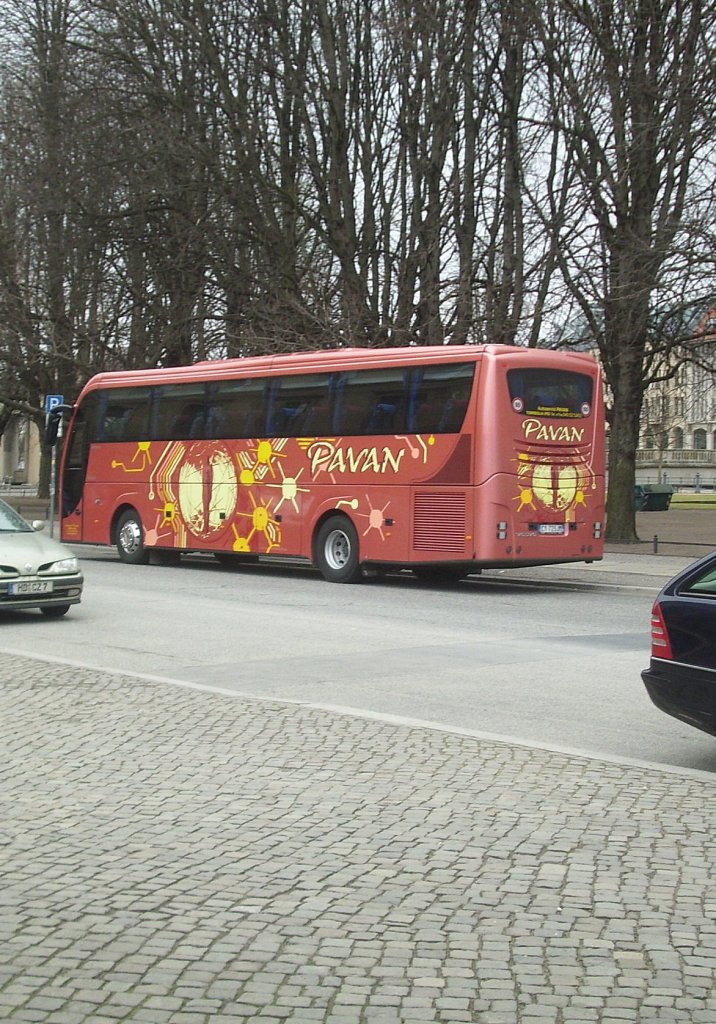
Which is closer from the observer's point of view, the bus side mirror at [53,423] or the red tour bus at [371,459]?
the red tour bus at [371,459]

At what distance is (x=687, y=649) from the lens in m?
7.76

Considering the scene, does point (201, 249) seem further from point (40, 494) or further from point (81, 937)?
point (81, 937)

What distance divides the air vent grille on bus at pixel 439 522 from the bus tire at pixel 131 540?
6.75 metres

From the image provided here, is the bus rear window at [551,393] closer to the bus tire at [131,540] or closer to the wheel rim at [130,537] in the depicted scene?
the bus tire at [131,540]

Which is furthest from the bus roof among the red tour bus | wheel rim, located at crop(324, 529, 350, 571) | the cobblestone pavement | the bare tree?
the cobblestone pavement

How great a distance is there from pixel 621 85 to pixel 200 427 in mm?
10781

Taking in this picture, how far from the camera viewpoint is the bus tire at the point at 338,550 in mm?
21422

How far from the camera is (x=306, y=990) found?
4379 mm

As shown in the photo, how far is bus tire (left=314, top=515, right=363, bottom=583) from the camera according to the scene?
21422 millimetres

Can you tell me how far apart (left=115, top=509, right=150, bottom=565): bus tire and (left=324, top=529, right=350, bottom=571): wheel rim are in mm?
4694

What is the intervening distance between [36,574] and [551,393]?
8229mm

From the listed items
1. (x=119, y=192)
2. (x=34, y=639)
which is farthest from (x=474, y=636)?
(x=119, y=192)

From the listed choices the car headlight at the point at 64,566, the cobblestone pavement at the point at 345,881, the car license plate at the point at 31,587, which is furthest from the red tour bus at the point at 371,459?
the cobblestone pavement at the point at 345,881

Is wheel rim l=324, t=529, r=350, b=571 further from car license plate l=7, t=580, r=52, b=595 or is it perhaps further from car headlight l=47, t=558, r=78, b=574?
car license plate l=7, t=580, r=52, b=595
